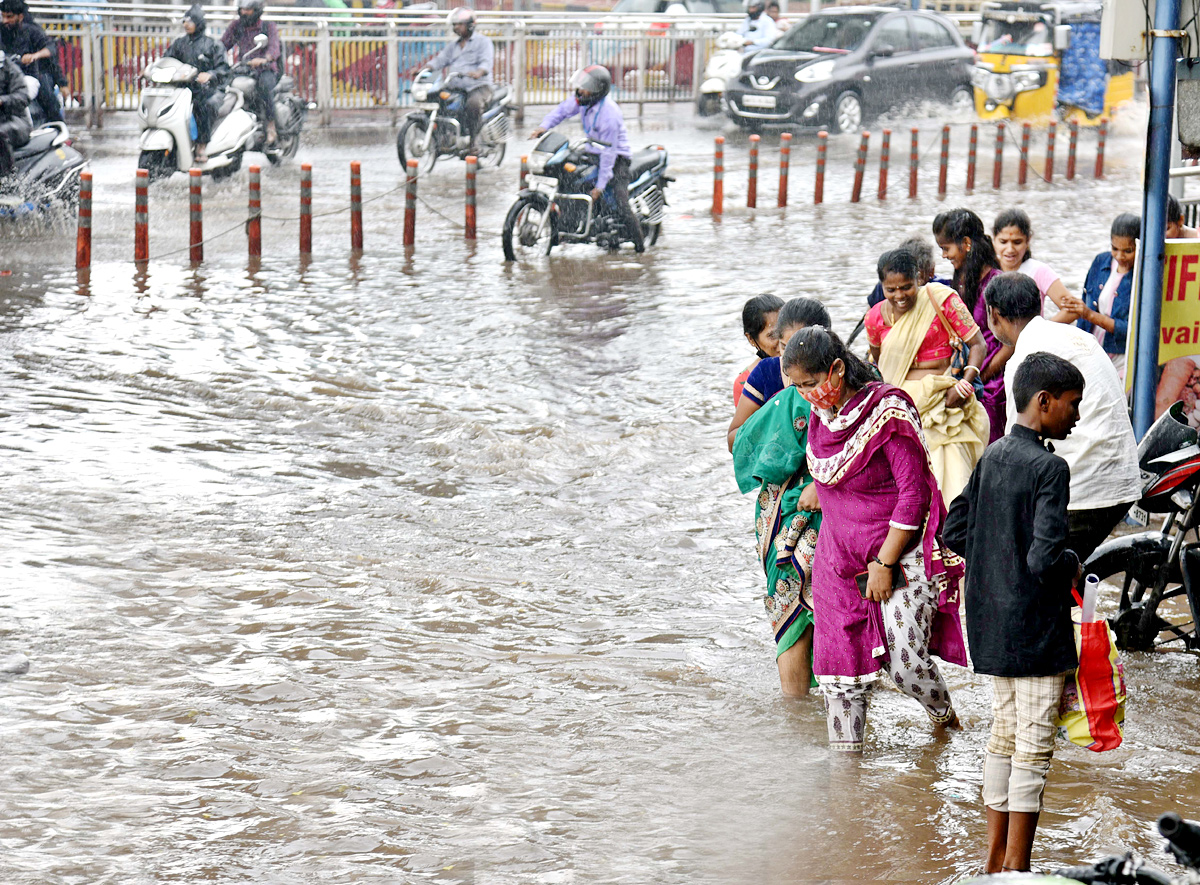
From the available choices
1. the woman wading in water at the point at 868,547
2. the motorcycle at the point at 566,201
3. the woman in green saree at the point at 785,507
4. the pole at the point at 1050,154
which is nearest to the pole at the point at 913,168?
the pole at the point at 1050,154

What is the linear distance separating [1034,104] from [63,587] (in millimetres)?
22868

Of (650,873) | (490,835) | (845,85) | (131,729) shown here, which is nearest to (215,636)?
(131,729)

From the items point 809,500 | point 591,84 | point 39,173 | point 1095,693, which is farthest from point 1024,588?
point 39,173

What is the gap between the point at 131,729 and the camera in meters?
5.07

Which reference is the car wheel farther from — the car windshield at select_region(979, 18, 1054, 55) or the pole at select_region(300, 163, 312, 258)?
the pole at select_region(300, 163, 312, 258)

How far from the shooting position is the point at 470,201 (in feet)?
49.5

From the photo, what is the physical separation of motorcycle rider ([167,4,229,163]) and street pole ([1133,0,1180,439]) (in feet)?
40.3

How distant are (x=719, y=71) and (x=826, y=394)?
21464mm

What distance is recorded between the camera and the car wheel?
23562 millimetres

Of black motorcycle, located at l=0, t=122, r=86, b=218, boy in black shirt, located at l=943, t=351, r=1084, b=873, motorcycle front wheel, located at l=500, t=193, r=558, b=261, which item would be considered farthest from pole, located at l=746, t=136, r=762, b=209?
boy in black shirt, located at l=943, t=351, r=1084, b=873

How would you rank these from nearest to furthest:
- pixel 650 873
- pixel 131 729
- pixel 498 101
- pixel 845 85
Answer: pixel 650 873, pixel 131 729, pixel 498 101, pixel 845 85

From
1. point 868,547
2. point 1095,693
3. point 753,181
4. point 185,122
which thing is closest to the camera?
point 1095,693

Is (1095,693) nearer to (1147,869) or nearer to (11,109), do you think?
(1147,869)

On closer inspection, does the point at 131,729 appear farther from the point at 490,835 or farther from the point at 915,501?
the point at 915,501
